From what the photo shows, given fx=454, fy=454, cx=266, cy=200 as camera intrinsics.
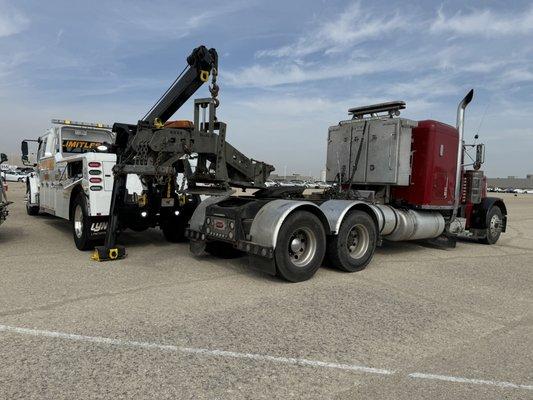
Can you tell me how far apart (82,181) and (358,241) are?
5.18 m

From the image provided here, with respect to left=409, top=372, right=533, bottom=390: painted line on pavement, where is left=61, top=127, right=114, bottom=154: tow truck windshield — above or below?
above

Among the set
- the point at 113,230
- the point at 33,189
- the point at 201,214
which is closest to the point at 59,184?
the point at 113,230

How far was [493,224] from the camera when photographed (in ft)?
37.4

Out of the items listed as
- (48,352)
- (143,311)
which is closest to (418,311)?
(143,311)

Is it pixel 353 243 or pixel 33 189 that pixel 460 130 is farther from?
pixel 33 189

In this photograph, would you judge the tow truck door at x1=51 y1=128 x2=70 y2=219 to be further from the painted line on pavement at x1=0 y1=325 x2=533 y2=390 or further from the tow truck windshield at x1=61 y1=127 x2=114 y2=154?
the painted line on pavement at x1=0 y1=325 x2=533 y2=390

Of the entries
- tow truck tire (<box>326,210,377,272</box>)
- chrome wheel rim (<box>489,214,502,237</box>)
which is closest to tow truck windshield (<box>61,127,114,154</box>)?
tow truck tire (<box>326,210,377,272</box>)

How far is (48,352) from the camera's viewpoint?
390 centimetres

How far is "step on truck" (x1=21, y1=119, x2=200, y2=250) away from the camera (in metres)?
8.28

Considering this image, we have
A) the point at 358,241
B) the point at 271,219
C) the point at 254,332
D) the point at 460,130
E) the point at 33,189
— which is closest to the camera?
the point at 254,332

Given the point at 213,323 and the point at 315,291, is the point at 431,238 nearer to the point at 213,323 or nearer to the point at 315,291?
the point at 315,291

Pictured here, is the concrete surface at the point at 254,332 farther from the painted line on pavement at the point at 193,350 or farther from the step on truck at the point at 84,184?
the step on truck at the point at 84,184

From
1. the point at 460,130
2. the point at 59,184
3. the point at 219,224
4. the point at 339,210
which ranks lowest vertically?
the point at 219,224

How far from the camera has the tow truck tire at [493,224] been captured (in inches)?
440
